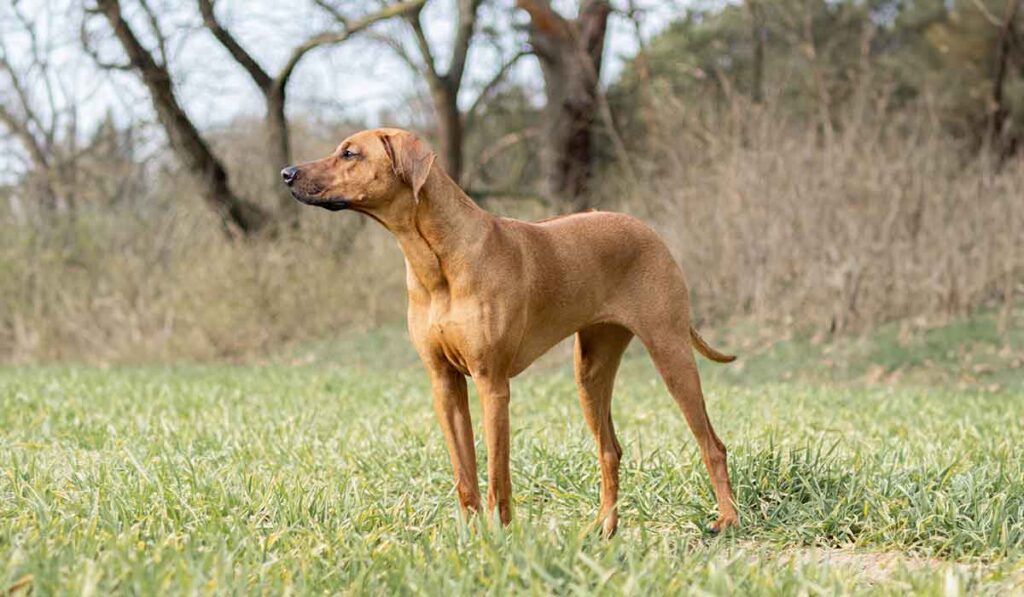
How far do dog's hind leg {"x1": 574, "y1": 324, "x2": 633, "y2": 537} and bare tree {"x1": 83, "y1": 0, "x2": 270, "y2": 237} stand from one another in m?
13.6

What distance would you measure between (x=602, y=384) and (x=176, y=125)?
14195mm

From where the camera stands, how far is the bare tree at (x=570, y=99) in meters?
18.0

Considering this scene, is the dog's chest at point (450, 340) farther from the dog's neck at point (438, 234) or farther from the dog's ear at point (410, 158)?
the dog's ear at point (410, 158)

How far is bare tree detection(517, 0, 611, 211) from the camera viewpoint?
1800 centimetres

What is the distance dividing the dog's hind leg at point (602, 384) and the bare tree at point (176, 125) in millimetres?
13593

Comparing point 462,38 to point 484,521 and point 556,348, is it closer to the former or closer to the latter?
point 556,348

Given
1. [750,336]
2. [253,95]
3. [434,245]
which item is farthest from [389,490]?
[253,95]

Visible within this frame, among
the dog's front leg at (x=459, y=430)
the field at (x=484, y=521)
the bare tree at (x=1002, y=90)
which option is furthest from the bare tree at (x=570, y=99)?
the dog's front leg at (x=459, y=430)

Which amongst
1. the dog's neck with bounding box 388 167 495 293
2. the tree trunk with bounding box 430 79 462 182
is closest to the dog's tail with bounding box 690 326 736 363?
the dog's neck with bounding box 388 167 495 293

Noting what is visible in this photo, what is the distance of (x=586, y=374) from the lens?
13.8 ft

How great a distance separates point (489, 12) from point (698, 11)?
434 cm

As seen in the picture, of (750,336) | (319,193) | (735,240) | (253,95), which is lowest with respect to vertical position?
(750,336)

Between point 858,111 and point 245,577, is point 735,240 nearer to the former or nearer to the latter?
point 858,111

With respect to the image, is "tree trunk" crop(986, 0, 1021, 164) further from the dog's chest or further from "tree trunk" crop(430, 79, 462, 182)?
the dog's chest
